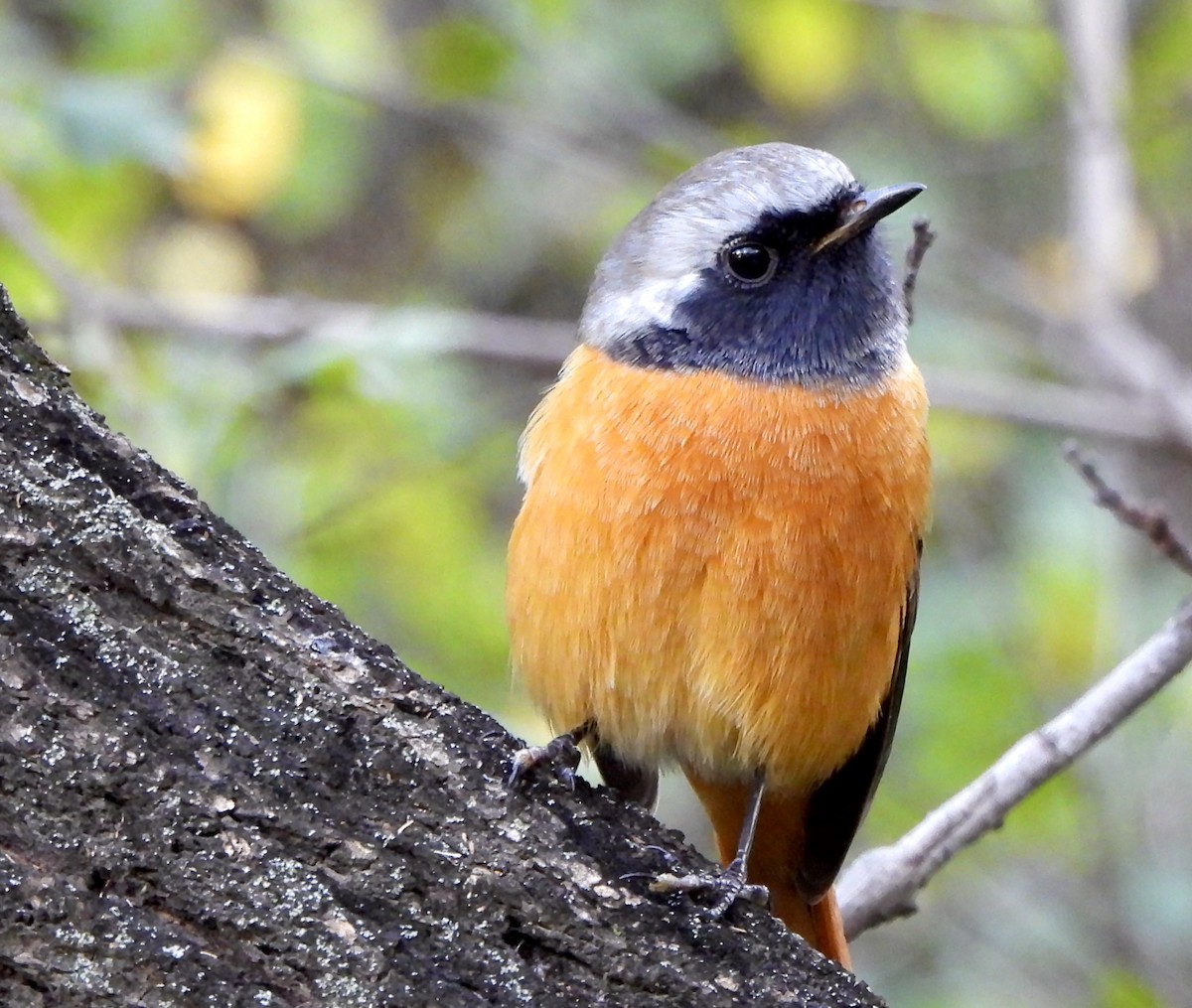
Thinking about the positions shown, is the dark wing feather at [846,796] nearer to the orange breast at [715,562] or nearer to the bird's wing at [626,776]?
the orange breast at [715,562]

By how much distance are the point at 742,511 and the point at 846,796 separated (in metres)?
1.10

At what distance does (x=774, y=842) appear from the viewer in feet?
13.8

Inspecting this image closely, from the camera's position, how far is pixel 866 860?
3658mm

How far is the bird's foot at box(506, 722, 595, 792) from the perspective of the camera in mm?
2625

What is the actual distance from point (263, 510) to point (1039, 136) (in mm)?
4988

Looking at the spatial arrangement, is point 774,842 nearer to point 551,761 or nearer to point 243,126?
point 551,761

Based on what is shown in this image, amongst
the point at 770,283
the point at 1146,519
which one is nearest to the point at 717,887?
the point at 1146,519

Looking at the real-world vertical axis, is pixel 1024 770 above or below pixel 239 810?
above

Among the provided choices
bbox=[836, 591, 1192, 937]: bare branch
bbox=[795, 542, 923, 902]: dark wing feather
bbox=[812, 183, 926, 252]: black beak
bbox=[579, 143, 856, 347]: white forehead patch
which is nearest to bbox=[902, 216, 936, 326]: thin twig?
bbox=[812, 183, 926, 252]: black beak

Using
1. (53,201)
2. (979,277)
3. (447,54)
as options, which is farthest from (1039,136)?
(53,201)

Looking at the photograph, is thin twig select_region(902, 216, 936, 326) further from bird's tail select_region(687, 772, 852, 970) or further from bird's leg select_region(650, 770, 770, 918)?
bird's leg select_region(650, 770, 770, 918)

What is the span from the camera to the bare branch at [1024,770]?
337cm

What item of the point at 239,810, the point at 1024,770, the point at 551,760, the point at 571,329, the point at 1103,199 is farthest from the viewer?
the point at 571,329

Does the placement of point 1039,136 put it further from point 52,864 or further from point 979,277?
point 52,864
